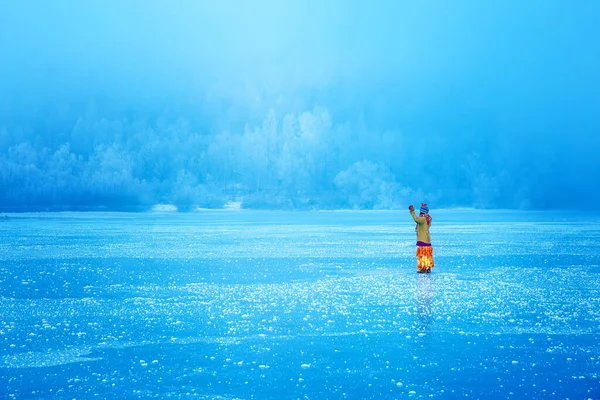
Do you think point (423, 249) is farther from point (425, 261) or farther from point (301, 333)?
point (301, 333)

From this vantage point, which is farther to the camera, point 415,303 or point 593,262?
point 593,262

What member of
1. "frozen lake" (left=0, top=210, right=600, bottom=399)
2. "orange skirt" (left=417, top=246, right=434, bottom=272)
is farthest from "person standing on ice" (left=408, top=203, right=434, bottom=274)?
"frozen lake" (left=0, top=210, right=600, bottom=399)

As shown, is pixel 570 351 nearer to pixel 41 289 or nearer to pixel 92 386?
pixel 92 386

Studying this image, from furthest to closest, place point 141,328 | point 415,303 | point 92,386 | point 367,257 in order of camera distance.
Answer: point 367,257 → point 415,303 → point 141,328 → point 92,386

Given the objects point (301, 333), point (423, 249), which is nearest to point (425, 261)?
point (423, 249)

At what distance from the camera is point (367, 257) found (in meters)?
22.5

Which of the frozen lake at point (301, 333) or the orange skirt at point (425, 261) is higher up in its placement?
the orange skirt at point (425, 261)

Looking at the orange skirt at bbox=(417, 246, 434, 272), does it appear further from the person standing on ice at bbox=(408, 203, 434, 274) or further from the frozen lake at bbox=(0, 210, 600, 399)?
the frozen lake at bbox=(0, 210, 600, 399)

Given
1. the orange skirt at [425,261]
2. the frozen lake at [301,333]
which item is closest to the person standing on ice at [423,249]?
the orange skirt at [425,261]

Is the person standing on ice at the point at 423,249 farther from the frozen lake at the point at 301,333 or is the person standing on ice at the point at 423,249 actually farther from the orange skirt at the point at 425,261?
the frozen lake at the point at 301,333

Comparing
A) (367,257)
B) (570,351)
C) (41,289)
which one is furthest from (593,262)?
(41,289)

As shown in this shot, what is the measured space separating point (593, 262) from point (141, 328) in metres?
14.4

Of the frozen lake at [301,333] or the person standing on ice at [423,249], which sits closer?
the frozen lake at [301,333]

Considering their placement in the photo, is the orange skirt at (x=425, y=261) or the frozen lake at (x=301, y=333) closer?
the frozen lake at (x=301, y=333)
